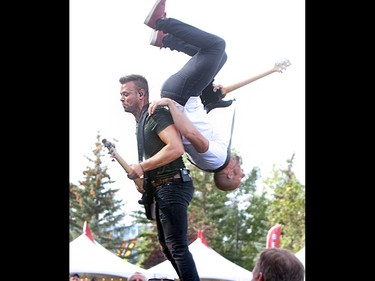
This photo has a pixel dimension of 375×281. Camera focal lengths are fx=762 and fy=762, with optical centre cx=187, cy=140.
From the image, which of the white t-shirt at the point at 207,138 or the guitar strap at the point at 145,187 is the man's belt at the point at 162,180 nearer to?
the guitar strap at the point at 145,187

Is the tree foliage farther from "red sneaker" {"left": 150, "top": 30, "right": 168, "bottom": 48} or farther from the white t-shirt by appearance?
"red sneaker" {"left": 150, "top": 30, "right": 168, "bottom": 48}

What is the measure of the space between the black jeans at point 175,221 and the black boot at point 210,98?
649 mm

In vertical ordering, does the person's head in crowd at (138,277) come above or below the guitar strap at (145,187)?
below

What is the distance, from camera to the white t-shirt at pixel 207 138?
19.5 ft

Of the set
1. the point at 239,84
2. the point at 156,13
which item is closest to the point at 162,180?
the point at 239,84

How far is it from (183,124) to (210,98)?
1.12 ft

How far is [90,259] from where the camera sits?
19.2 feet

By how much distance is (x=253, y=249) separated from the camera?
19.9 feet

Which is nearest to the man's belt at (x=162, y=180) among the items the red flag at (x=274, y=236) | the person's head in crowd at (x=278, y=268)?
the red flag at (x=274, y=236)

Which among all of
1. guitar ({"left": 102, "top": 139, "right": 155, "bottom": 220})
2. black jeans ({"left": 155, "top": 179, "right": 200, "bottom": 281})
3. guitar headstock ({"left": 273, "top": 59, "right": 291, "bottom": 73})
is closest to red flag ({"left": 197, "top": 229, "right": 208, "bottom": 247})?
black jeans ({"left": 155, "top": 179, "right": 200, "bottom": 281})

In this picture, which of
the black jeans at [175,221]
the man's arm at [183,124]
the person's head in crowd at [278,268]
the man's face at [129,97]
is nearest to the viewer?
the person's head in crowd at [278,268]
